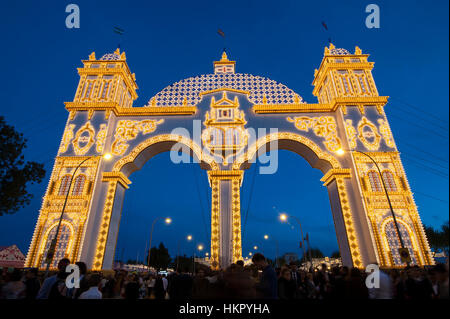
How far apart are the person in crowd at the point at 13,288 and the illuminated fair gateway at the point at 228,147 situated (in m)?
11.5

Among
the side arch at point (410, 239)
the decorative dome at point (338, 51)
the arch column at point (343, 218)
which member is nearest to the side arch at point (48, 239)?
the arch column at point (343, 218)

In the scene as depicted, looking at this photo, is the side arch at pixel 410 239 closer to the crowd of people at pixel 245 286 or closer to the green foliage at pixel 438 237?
the crowd of people at pixel 245 286

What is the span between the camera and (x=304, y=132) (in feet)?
64.3

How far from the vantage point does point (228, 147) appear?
61.8 ft

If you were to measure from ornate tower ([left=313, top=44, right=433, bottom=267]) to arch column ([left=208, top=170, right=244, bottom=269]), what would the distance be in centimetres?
844

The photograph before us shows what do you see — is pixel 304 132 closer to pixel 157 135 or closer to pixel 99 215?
pixel 157 135

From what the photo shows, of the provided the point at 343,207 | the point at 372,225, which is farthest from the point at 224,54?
the point at 372,225

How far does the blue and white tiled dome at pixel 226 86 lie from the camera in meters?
21.2

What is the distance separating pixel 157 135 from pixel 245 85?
8700 mm

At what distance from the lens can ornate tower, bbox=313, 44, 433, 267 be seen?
15.6 m

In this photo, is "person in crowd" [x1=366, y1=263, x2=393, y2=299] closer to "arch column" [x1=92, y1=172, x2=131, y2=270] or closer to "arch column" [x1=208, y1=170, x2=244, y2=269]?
"arch column" [x1=208, y1=170, x2=244, y2=269]

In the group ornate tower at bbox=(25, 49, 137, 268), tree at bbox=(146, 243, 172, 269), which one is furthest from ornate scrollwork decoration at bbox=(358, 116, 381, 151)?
tree at bbox=(146, 243, 172, 269)

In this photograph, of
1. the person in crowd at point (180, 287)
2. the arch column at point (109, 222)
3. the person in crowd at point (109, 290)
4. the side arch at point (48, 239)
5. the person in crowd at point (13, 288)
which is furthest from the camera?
the arch column at point (109, 222)
